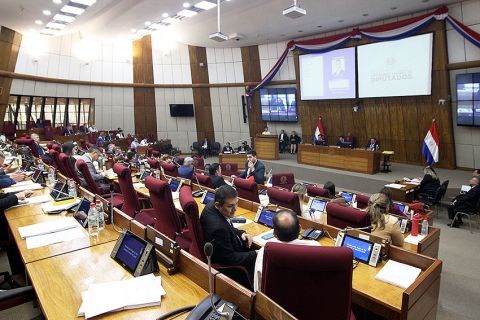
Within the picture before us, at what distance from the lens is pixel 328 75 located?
1193cm

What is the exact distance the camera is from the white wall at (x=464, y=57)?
893 centimetres

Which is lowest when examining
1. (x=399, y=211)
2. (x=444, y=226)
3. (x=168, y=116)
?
(x=444, y=226)

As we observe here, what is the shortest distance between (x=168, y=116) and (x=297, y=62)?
263 inches

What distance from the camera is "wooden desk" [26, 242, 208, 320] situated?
5.25 ft

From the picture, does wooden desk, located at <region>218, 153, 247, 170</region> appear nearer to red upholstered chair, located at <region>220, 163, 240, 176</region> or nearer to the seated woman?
red upholstered chair, located at <region>220, 163, 240, 176</region>

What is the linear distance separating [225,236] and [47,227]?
152cm

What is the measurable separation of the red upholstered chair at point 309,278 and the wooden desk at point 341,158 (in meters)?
8.62

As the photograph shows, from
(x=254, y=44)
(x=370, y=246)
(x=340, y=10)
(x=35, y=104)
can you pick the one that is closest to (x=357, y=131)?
(x=340, y=10)

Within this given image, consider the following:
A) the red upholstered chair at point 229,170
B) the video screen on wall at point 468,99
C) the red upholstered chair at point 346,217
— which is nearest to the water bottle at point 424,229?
the red upholstered chair at point 346,217

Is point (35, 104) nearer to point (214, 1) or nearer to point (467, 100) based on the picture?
point (214, 1)

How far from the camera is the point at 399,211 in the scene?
4.00 m

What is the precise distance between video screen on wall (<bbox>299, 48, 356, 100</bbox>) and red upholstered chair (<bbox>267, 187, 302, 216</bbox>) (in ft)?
29.0

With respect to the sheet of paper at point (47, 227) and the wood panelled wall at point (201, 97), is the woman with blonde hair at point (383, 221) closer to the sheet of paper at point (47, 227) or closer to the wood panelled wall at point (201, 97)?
the sheet of paper at point (47, 227)

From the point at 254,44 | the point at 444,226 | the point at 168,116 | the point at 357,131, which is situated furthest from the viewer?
the point at 168,116
